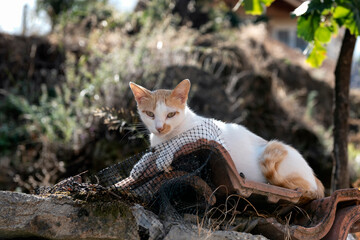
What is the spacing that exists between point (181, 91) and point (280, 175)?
3.00ft

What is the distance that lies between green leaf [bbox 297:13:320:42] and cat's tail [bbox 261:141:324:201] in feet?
3.54

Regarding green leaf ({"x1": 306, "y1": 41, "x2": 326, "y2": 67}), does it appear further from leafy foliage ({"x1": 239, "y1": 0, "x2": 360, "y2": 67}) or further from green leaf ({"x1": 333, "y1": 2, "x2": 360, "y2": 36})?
green leaf ({"x1": 333, "y1": 2, "x2": 360, "y2": 36})

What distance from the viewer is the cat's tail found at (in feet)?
8.25

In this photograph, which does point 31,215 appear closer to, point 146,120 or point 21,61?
point 146,120

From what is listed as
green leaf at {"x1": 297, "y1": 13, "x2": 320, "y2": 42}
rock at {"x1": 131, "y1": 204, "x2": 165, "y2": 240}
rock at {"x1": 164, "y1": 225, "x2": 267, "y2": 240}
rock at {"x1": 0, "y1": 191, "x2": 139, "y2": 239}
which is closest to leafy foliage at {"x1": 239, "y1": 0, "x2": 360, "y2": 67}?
green leaf at {"x1": 297, "y1": 13, "x2": 320, "y2": 42}

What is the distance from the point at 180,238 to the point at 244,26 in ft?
31.1

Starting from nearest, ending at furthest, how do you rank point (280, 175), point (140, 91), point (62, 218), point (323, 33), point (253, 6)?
1. point (62, 218)
2. point (280, 175)
3. point (140, 91)
4. point (323, 33)
5. point (253, 6)

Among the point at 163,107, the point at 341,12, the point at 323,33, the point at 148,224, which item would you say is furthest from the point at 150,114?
the point at 341,12

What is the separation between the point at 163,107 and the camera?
2.62 metres

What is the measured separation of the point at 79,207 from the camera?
1977mm

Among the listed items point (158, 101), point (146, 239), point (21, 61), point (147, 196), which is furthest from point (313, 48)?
point (21, 61)

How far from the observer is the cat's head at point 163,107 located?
2.59m

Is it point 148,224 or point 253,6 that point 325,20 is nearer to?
point 253,6

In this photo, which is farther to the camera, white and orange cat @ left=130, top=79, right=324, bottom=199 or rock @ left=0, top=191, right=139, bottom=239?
white and orange cat @ left=130, top=79, right=324, bottom=199
